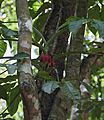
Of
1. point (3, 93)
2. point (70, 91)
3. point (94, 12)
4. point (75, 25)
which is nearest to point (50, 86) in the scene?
point (70, 91)

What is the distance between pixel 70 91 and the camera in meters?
0.92

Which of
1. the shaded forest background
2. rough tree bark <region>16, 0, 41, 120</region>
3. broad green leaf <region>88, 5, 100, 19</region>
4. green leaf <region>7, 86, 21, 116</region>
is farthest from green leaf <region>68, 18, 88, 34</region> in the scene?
broad green leaf <region>88, 5, 100, 19</region>

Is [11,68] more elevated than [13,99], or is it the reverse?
[11,68]

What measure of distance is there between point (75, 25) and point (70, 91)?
16cm

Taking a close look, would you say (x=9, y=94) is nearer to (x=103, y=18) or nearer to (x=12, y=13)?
(x=103, y=18)

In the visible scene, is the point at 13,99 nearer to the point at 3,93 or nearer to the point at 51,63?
the point at 3,93

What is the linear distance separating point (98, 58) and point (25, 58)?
554mm

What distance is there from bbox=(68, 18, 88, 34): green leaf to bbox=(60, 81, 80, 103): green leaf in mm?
129

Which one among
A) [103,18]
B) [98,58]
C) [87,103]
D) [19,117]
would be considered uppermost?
[103,18]

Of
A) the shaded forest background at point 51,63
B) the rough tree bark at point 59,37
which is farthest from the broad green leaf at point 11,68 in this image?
the rough tree bark at point 59,37

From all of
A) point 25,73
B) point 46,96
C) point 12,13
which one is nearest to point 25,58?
point 25,73

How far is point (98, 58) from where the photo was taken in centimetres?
141

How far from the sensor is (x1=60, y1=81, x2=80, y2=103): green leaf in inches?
36.3

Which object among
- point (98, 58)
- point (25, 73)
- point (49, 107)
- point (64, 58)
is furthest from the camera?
point (98, 58)
